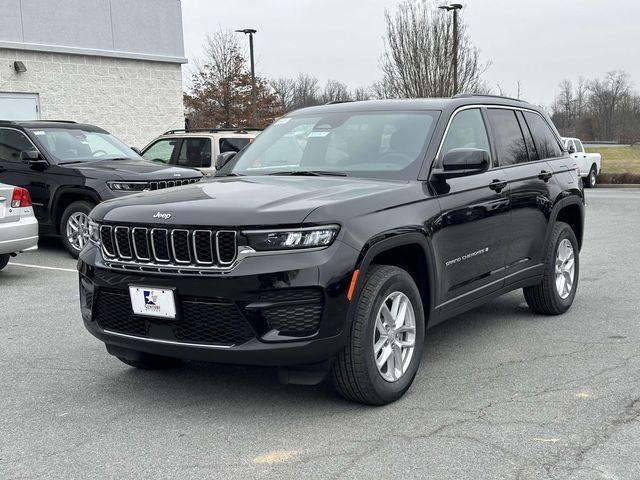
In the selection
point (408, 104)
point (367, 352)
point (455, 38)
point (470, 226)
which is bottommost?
point (367, 352)

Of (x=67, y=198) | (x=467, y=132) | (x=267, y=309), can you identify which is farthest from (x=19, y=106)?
(x=267, y=309)

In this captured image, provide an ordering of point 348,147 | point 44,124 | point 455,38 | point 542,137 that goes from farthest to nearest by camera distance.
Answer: point 455,38
point 44,124
point 542,137
point 348,147

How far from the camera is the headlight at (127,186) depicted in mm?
9953

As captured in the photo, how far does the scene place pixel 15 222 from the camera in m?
8.85

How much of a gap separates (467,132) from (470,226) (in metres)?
0.80

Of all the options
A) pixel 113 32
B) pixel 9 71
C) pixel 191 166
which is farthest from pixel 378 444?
pixel 113 32

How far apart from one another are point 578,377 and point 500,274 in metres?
1.06

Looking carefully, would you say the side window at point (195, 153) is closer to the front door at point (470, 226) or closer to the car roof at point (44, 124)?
the car roof at point (44, 124)

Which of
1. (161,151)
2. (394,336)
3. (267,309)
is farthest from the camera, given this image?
(161,151)

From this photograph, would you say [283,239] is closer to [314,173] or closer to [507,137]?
[314,173]

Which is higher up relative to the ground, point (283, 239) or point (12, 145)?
point (12, 145)

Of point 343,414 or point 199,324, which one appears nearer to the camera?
point 199,324

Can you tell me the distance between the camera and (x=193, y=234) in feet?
13.2

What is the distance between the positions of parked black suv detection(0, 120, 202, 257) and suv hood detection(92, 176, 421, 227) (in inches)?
212
